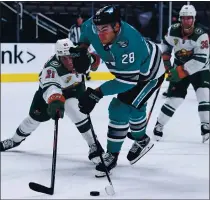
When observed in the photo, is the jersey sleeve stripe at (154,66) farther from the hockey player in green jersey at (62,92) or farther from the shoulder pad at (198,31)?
the shoulder pad at (198,31)

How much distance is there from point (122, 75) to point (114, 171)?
491 mm

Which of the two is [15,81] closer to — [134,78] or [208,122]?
[208,122]

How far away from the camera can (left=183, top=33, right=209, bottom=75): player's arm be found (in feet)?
10.0

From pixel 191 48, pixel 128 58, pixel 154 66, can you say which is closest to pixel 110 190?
pixel 128 58

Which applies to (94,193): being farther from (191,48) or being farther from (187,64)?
(191,48)

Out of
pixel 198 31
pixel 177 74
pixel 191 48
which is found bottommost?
pixel 177 74

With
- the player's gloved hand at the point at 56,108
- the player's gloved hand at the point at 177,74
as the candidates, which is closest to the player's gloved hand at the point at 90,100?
the player's gloved hand at the point at 56,108

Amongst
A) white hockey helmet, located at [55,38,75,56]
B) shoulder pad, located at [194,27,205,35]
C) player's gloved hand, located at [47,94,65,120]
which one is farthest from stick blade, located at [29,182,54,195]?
shoulder pad, located at [194,27,205,35]

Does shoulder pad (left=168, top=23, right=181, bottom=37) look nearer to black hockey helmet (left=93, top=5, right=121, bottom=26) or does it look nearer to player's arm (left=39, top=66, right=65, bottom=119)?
player's arm (left=39, top=66, right=65, bottom=119)

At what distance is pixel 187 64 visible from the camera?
3.05 m

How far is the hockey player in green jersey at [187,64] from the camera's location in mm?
3068

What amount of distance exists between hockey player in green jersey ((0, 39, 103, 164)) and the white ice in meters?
0.12

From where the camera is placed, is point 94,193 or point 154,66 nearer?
point 94,193

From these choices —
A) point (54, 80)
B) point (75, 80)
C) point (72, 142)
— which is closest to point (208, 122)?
point (72, 142)
